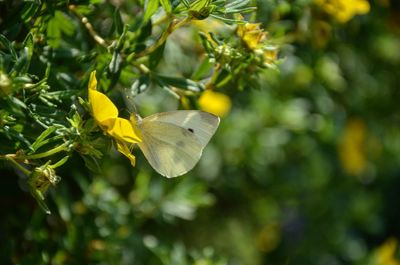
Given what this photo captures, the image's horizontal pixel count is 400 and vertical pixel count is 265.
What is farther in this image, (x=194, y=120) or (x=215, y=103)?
(x=215, y=103)

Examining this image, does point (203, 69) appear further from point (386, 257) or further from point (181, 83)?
point (386, 257)

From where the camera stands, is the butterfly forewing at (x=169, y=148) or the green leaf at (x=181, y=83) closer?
the butterfly forewing at (x=169, y=148)

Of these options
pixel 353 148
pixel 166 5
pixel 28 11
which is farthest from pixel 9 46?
pixel 353 148

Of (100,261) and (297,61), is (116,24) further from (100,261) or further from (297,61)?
(297,61)

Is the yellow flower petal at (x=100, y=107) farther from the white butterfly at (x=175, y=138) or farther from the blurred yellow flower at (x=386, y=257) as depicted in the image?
the blurred yellow flower at (x=386, y=257)

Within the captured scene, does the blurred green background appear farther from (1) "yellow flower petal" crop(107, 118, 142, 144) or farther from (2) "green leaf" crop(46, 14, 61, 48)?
(1) "yellow flower petal" crop(107, 118, 142, 144)

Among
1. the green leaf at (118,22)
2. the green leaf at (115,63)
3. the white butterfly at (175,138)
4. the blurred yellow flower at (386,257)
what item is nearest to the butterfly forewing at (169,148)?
the white butterfly at (175,138)
